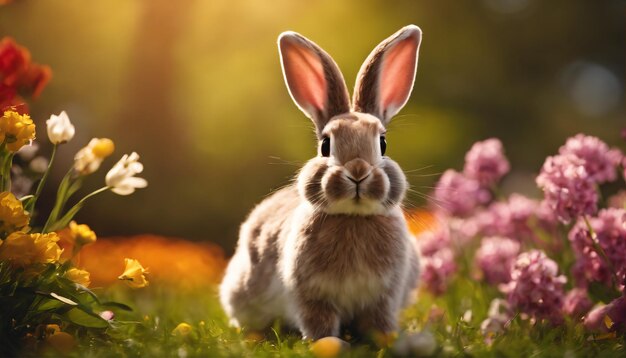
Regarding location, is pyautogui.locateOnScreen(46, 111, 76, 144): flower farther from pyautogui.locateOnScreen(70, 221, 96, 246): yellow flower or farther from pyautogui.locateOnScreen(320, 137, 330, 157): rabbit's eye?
pyautogui.locateOnScreen(320, 137, 330, 157): rabbit's eye

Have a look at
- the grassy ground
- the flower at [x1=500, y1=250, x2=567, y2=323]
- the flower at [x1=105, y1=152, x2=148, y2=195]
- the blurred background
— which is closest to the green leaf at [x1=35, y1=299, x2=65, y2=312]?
the grassy ground

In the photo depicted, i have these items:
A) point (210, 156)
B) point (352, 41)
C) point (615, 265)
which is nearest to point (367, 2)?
point (352, 41)

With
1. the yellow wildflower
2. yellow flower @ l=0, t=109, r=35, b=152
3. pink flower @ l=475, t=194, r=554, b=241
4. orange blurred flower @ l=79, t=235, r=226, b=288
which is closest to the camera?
the yellow wildflower

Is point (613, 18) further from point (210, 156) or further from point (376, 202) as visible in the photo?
point (376, 202)

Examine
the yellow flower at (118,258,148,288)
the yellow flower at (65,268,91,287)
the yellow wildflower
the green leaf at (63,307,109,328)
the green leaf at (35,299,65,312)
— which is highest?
the yellow wildflower

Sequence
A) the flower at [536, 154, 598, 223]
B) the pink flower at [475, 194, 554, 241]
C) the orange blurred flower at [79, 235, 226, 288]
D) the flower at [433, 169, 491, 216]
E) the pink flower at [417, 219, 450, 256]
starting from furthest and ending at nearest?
1. the orange blurred flower at [79, 235, 226, 288]
2. the pink flower at [417, 219, 450, 256]
3. the flower at [433, 169, 491, 216]
4. the pink flower at [475, 194, 554, 241]
5. the flower at [536, 154, 598, 223]

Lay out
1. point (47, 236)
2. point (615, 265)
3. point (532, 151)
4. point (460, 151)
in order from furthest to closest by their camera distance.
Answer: point (532, 151), point (460, 151), point (615, 265), point (47, 236)
